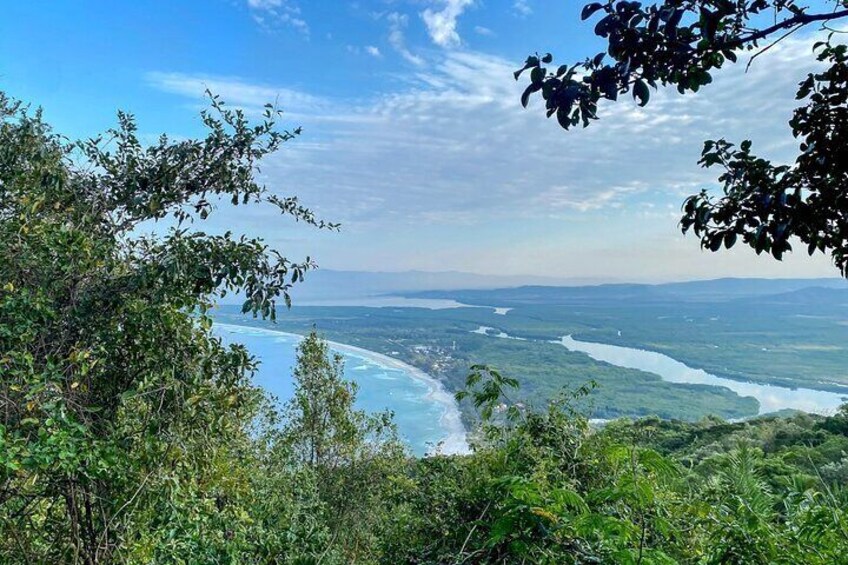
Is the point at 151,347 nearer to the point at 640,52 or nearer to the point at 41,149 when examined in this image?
the point at 41,149

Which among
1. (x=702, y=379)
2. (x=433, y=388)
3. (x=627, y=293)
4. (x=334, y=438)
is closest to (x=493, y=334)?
(x=702, y=379)

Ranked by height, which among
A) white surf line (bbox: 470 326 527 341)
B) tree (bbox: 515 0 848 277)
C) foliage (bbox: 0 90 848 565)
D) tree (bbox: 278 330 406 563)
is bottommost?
white surf line (bbox: 470 326 527 341)

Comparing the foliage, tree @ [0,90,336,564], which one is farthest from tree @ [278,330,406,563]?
tree @ [0,90,336,564]

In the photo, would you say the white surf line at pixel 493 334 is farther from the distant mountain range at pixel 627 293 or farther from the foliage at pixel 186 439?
Answer: the foliage at pixel 186 439

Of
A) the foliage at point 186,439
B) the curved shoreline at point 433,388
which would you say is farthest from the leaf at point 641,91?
the curved shoreline at point 433,388

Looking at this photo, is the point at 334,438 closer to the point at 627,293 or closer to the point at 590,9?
the point at 590,9

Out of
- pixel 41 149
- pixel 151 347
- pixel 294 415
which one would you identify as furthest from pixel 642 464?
pixel 294 415

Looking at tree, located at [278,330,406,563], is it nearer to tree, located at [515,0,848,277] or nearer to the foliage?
the foliage

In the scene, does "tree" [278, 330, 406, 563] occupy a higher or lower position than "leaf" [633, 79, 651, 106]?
lower
